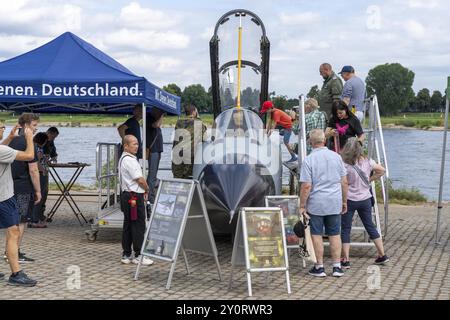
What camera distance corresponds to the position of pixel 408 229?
40.3 feet

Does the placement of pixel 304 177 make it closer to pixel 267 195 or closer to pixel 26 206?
pixel 267 195

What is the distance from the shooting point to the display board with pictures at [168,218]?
7359 mm

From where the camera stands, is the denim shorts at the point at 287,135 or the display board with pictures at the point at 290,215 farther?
the denim shorts at the point at 287,135

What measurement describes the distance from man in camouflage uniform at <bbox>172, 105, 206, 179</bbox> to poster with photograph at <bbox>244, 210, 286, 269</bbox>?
383cm

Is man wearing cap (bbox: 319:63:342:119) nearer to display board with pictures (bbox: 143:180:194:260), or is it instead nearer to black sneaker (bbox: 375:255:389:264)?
black sneaker (bbox: 375:255:389:264)

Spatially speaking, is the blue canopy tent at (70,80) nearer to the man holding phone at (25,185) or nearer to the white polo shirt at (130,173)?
the man holding phone at (25,185)

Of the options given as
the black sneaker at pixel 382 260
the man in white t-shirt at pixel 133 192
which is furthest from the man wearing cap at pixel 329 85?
the man in white t-shirt at pixel 133 192

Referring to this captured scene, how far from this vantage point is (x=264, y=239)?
7113 millimetres

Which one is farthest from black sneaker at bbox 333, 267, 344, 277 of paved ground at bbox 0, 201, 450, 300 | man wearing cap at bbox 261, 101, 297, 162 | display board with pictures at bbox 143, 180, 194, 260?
man wearing cap at bbox 261, 101, 297, 162

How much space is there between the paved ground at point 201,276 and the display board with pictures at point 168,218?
1.36ft

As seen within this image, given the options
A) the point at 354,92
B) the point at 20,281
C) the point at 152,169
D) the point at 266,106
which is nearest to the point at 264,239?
the point at 20,281

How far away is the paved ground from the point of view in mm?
6902

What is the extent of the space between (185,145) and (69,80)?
2366 mm

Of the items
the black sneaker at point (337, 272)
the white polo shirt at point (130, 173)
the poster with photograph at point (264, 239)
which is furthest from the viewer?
the white polo shirt at point (130, 173)
